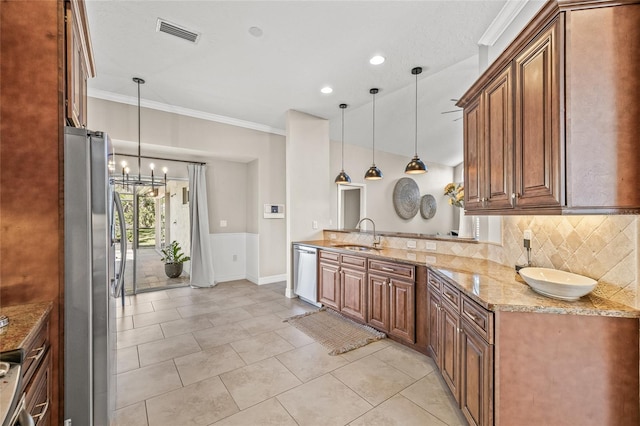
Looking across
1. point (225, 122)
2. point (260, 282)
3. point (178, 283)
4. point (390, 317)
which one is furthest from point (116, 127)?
point (390, 317)

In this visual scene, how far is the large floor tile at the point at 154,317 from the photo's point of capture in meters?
3.55

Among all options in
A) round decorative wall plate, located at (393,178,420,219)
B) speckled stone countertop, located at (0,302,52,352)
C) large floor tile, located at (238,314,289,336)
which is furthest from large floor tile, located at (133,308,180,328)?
round decorative wall plate, located at (393,178,420,219)

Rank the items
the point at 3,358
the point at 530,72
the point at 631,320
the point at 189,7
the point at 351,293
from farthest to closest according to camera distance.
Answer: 1. the point at 351,293
2. the point at 189,7
3. the point at 530,72
4. the point at 631,320
5. the point at 3,358

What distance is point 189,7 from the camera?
7.80ft

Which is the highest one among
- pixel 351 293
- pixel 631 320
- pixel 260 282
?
pixel 631 320

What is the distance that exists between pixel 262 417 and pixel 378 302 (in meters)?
1.69

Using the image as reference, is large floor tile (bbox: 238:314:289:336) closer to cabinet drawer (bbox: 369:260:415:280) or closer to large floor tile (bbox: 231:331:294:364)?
large floor tile (bbox: 231:331:294:364)

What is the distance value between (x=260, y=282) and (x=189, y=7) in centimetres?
436

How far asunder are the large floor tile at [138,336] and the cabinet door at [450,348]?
293 cm

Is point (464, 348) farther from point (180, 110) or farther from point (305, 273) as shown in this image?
point (180, 110)

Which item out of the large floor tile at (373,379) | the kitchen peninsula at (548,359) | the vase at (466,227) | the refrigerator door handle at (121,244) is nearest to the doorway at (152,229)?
the refrigerator door handle at (121,244)

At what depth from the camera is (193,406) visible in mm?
2047

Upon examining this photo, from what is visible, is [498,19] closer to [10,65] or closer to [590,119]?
[590,119]

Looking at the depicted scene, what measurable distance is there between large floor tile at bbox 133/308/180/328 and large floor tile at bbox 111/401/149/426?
1676 mm
